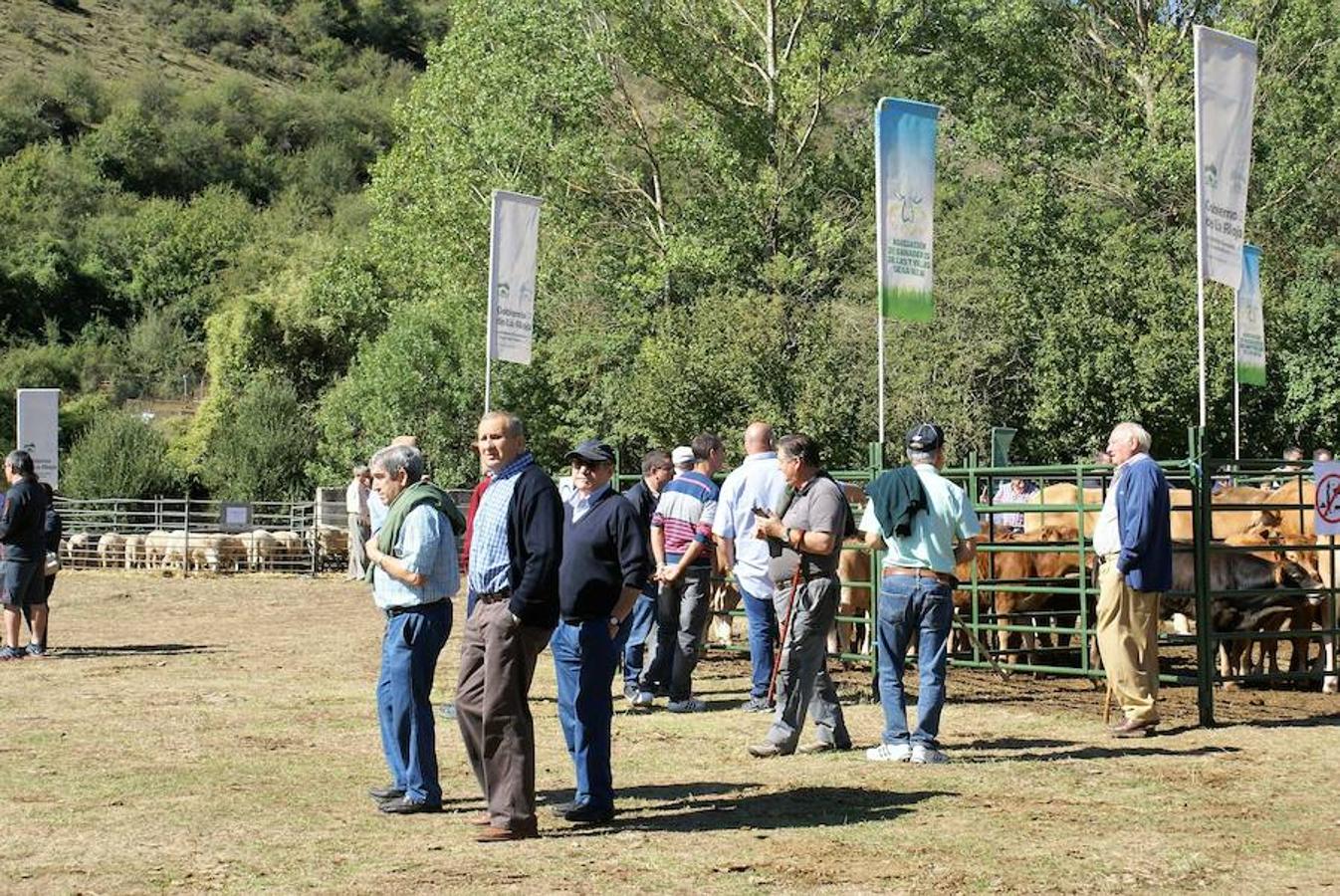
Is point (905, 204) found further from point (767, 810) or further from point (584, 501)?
point (767, 810)

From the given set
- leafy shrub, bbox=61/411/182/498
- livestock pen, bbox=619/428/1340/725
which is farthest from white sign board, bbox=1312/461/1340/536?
leafy shrub, bbox=61/411/182/498

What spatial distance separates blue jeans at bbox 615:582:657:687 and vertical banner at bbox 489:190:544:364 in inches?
225

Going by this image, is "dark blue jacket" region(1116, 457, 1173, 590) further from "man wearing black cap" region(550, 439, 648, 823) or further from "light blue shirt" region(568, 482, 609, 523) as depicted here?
"man wearing black cap" region(550, 439, 648, 823)

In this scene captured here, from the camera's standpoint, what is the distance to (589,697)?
8227 millimetres

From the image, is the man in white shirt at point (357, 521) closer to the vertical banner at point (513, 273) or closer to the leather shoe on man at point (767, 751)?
the vertical banner at point (513, 273)

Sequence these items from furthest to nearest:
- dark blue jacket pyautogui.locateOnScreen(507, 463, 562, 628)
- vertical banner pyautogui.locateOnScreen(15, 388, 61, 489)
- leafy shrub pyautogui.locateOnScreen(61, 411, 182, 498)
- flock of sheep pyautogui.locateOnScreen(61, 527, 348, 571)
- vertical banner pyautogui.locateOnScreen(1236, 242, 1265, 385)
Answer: leafy shrub pyautogui.locateOnScreen(61, 411, 182, 498), flock of sheep pyautogui.locateOnScreen(61, 527, 348, 571), vertical banner pyautogui.locateOnScreen(15, 388, 61, 489), vertical banner pyautogui.locateOnScreen(1236, 242, 1265, 385), dark blue jacket pyautogui.locateOnScreen(507, 463, 562, 628)

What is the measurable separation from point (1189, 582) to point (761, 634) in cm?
360

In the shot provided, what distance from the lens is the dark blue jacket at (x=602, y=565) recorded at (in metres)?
8.24

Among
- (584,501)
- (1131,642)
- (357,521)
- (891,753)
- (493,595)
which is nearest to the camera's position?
(493,595)

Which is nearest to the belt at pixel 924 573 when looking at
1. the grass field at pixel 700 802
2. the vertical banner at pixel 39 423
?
the grass field at pixel 700 802

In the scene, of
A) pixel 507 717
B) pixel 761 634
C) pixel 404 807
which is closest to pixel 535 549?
pixel 507 717

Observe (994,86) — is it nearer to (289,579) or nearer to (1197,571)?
(289,579)

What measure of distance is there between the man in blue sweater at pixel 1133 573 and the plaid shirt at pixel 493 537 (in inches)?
179

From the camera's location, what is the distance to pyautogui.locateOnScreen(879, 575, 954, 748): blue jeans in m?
9.87
